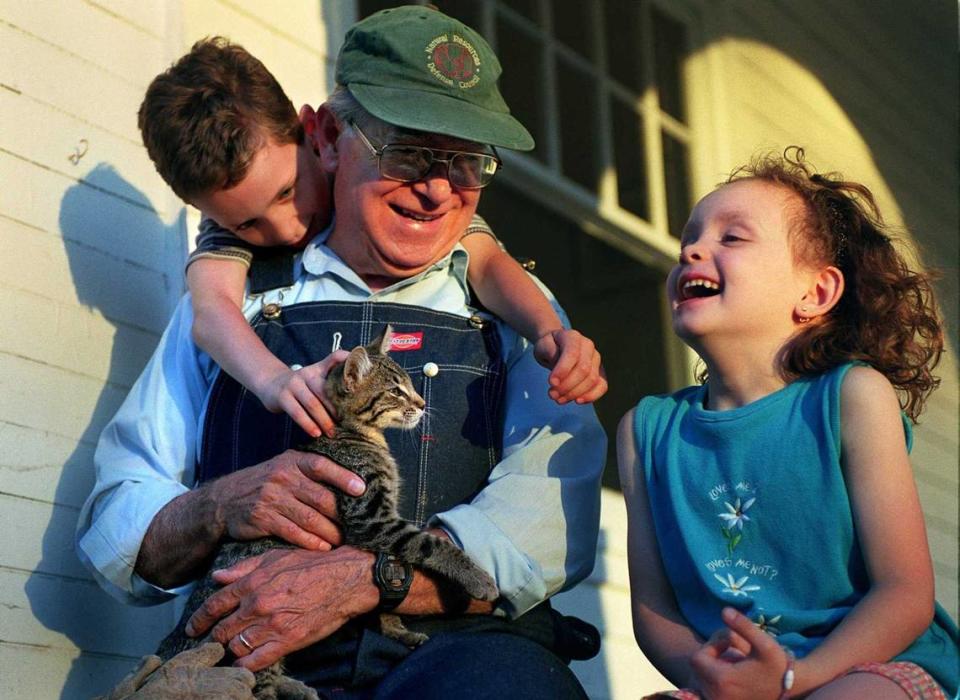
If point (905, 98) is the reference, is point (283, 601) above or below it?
below

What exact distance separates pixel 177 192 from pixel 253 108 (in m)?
0.27

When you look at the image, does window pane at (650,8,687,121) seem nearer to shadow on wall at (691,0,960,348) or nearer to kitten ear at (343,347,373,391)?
shadow on wall at (691,0,960,348)

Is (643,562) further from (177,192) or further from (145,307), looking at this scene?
(145,307)

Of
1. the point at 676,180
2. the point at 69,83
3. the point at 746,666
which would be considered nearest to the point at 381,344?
the point at 746,666

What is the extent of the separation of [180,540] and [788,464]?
1.24 m

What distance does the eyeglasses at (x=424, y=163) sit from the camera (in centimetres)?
291

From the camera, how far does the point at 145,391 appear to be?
3031 millimetres

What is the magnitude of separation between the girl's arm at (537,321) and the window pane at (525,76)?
7.63ft

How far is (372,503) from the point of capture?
8.61 ft

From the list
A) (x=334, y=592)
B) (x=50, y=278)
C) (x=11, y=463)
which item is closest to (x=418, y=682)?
(x=334, y=592)

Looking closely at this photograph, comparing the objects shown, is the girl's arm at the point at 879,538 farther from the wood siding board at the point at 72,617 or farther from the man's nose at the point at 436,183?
the wood siding board at the point at 72,617

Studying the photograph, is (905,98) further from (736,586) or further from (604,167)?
(736,586)

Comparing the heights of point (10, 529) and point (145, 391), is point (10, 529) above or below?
below

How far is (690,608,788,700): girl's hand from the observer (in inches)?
→ 83.1
